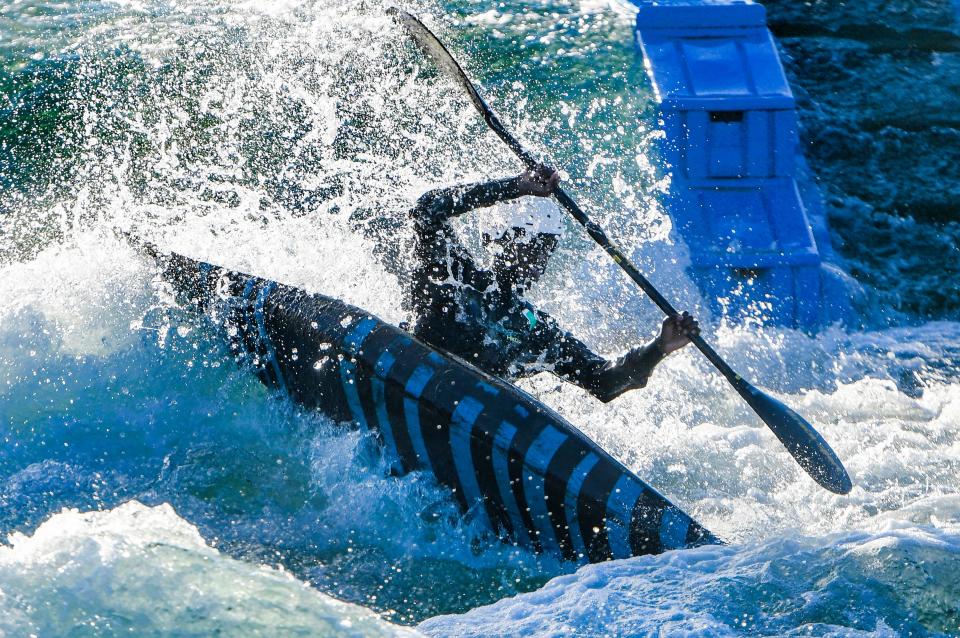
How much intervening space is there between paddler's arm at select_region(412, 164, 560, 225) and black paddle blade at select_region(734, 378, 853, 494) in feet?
3.45

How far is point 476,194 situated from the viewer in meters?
3.64

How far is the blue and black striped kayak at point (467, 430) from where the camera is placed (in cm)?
312

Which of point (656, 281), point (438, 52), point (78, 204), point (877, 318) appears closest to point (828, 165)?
point (877, 318)

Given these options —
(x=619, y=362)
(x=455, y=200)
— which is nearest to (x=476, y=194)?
(x=455, y=200)

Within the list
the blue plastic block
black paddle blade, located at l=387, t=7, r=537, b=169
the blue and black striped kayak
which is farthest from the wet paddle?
the blue plastic block

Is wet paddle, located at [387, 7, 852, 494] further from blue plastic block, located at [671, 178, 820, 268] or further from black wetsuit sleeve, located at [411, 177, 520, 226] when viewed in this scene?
blue plastic block, located at [671, 178, 820, 268]

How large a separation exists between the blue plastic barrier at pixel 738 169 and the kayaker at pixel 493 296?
1509 mm

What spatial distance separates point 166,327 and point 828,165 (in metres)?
4.29

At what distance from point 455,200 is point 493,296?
1.28ft

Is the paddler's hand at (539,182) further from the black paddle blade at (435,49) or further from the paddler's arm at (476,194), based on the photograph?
the black paddle blade at (435,49)

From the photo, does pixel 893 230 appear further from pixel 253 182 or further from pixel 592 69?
pixel 253 182

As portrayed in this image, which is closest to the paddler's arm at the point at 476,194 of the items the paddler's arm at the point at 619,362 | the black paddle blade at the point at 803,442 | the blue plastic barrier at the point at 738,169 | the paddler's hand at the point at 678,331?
the paddler's arm at the point at 619,362

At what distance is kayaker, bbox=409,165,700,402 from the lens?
11.8ft

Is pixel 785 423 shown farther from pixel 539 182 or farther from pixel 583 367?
pixel 539 182
